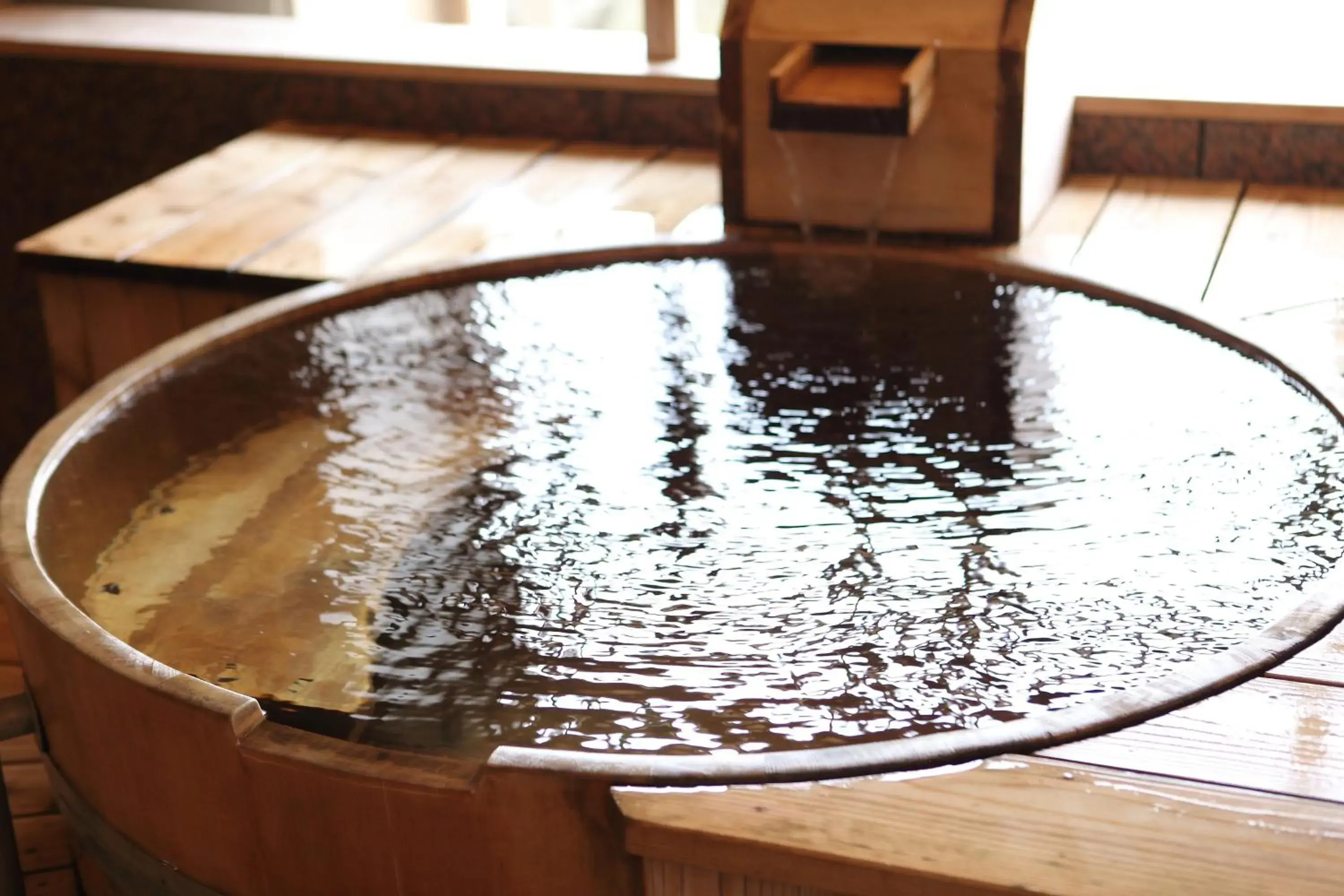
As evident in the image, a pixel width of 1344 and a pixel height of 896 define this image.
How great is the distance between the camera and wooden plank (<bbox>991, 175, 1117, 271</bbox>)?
99.0 inches

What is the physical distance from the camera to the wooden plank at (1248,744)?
1206 mm

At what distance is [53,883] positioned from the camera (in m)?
1.84

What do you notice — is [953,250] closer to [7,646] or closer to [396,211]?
[396,211]

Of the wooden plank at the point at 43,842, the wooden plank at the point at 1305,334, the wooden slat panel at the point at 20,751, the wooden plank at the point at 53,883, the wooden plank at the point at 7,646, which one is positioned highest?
the wooden plank at the point at 1305,334

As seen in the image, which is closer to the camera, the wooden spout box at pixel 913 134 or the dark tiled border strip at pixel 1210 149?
the wooden spout box at pixel 913 134

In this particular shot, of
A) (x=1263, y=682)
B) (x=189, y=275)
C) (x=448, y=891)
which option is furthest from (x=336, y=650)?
(x=189, y=275)

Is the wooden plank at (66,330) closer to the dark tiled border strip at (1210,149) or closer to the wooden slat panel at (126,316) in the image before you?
the wooden slat panel at (126,316)

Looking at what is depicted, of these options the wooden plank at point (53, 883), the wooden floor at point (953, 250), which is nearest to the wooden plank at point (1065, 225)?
the wooden floor at point (953, 250)

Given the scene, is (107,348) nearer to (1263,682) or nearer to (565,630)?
(565,630)

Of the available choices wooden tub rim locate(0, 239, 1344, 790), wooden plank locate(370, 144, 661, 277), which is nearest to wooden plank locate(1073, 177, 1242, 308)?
wooden tub rim locate(0, 239, 1344, 790)

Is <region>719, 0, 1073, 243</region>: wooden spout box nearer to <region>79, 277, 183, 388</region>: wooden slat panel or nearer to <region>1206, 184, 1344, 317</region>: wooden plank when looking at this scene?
<region>1206, 184, 1344, 317</region>: wooden plank

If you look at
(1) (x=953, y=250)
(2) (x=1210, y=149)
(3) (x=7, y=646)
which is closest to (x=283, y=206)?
(3) (x=7, y=646)

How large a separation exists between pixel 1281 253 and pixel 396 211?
1.66m

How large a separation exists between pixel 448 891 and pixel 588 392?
98 cm
